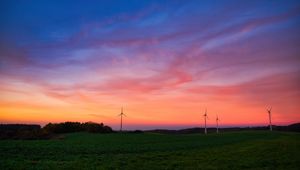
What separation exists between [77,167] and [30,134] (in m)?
76.4

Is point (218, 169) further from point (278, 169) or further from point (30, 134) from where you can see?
point (30, 134)

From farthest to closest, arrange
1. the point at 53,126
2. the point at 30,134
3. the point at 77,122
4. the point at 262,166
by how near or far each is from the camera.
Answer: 1. the point at 77,122
2. the point at 53,126
3. the point at 30,134
4. the point at 262,166

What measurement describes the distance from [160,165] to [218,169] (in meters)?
6.80

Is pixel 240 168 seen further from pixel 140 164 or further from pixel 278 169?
pixel 140 164

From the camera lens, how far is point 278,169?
3294 cm

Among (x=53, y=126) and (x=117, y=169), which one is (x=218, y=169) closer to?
(x=117, y=169)

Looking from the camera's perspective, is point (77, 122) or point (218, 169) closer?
point (218, 169)

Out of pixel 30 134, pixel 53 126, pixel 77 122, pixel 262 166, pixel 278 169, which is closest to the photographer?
pixel 278 169

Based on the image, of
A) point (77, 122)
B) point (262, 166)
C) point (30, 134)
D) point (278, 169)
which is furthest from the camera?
point (77, 122)

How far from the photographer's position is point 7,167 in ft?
109

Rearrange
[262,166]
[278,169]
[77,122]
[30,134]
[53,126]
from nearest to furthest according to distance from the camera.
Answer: [278,169]
[262,166]
[30,134]
[53,126]
[77,122]

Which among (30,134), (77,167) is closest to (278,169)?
(77,167)

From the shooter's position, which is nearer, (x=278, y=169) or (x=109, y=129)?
(x=278, y=169)

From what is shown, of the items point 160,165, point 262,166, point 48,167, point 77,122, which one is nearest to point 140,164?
point 160,165
